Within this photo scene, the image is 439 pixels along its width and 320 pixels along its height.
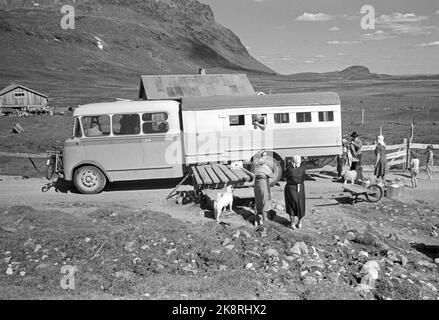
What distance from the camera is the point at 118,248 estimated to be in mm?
9289

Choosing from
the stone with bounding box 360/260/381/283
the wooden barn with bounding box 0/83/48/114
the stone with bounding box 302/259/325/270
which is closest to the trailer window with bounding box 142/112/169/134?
the stone with bounding box 302/259/325/270

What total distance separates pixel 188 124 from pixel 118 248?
6291 mm

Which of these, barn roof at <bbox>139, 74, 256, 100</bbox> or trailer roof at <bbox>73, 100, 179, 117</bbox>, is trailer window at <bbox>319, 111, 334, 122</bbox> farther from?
barn roof at <bbox>139, 74, 256, 100</bbox>

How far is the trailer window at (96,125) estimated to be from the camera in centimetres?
1410

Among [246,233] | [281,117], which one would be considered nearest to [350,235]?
[246,233]

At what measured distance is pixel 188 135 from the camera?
1470cm

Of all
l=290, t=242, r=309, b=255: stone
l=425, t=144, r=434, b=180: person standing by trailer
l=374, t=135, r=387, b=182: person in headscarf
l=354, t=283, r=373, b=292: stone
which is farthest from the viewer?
l=425, t=144, r=434, b=180: person standing by trailer

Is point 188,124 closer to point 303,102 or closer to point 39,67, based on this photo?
point 303,102

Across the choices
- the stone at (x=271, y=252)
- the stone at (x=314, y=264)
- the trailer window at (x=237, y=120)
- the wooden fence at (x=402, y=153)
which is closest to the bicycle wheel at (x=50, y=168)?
the trailer window at (x=237, y=120)

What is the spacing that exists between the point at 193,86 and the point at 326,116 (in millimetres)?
11151

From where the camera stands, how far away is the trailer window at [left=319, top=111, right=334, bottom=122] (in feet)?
51.1

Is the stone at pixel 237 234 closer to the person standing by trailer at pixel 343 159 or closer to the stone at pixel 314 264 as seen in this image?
the stone at pixel 314 264

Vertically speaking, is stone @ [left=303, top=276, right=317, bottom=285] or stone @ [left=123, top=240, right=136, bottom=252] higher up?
stone @ [left=123, top=240, right=136, bottom=252]
